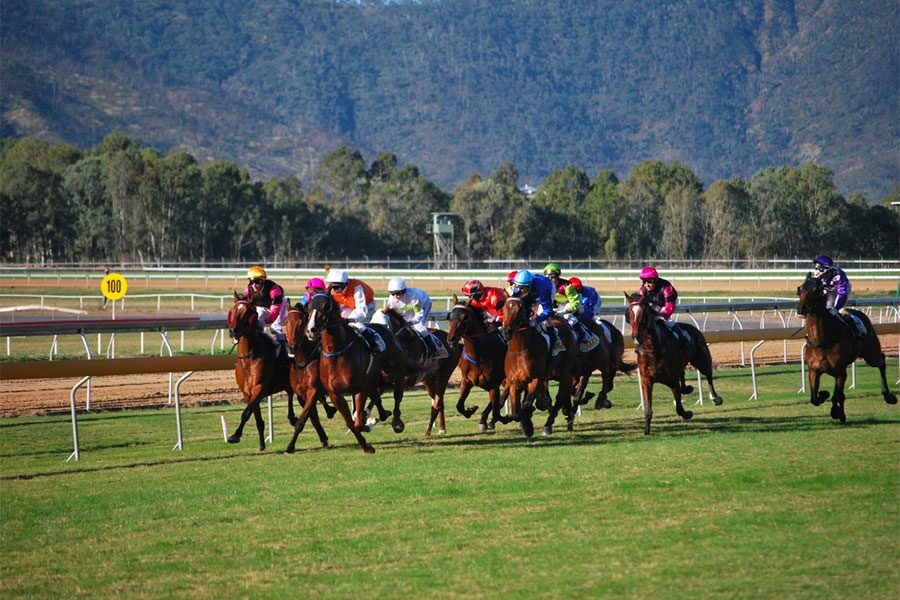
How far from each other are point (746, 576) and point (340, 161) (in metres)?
153

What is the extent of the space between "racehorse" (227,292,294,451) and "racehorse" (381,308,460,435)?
5.74 feet

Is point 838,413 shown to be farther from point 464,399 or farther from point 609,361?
point 464,399

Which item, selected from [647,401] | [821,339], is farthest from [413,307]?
[821,339]

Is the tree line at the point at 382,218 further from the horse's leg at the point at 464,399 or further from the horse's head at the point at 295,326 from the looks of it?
the horse's head at the point at 295,326

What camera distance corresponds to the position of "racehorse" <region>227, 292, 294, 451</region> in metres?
14.7

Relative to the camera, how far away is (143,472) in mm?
13320

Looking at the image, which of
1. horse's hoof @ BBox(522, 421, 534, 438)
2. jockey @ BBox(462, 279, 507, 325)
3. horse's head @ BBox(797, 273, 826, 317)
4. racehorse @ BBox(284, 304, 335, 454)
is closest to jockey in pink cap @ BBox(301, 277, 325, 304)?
racehorse @ BBox(284, 304, 335, 454)

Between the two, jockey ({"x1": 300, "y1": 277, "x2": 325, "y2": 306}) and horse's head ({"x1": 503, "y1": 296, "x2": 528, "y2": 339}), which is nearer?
jockey ({"x1": 300, "y1": 277, "x2": 325, "y2": 306})

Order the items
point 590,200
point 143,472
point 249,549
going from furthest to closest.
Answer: point 590,200 < point 143,472 < point 249,549

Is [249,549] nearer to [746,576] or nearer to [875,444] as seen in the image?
[746,576]

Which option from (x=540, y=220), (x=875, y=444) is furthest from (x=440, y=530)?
(x=540, y=220)

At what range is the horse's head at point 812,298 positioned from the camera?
1705 cm

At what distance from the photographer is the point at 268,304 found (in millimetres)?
15336

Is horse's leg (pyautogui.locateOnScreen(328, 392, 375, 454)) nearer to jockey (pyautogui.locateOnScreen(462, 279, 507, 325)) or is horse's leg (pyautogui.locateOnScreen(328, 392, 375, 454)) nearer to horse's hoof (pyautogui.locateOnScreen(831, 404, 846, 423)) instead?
jockey (pyautogui.locateOnScreen(462, 279, 507, 325))
